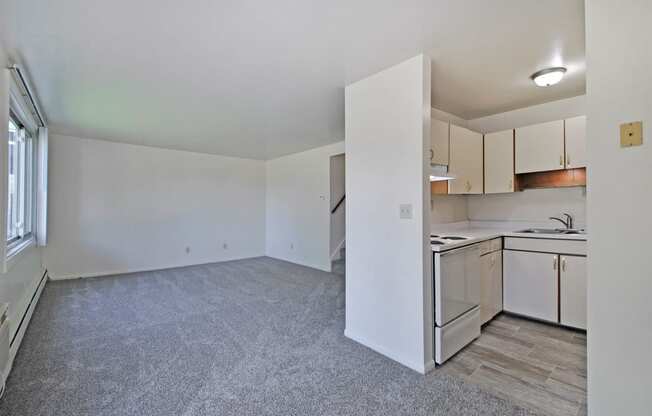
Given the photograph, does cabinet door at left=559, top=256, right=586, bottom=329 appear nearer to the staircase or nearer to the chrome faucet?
the chrome faucet

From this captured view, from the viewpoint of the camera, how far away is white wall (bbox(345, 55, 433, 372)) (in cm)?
212

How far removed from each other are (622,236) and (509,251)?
209 cm

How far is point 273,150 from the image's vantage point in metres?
5.68

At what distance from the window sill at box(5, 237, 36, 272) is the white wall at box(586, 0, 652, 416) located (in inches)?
146

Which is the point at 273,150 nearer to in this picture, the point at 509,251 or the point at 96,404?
the point at 509,251

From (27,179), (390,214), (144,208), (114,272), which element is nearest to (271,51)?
(390,214)

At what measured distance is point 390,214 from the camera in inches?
91.2

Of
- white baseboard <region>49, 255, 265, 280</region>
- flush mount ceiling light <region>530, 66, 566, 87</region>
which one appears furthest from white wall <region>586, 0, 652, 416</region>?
white baseboard <region>49, 255, 265, 280</region>

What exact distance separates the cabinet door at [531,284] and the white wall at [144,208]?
5.06 metres

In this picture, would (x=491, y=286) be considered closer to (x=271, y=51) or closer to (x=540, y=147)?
(x=540, y=147)

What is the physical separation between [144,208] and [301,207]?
2831 millimetres

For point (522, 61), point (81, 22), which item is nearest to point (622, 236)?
Answer: point (522, 61)

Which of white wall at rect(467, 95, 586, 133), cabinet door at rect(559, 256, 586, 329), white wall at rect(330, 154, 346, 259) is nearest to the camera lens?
cabinet door at rect(559, 256, 586, 329)

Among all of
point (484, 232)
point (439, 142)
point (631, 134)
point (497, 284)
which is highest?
point (439, 142)
